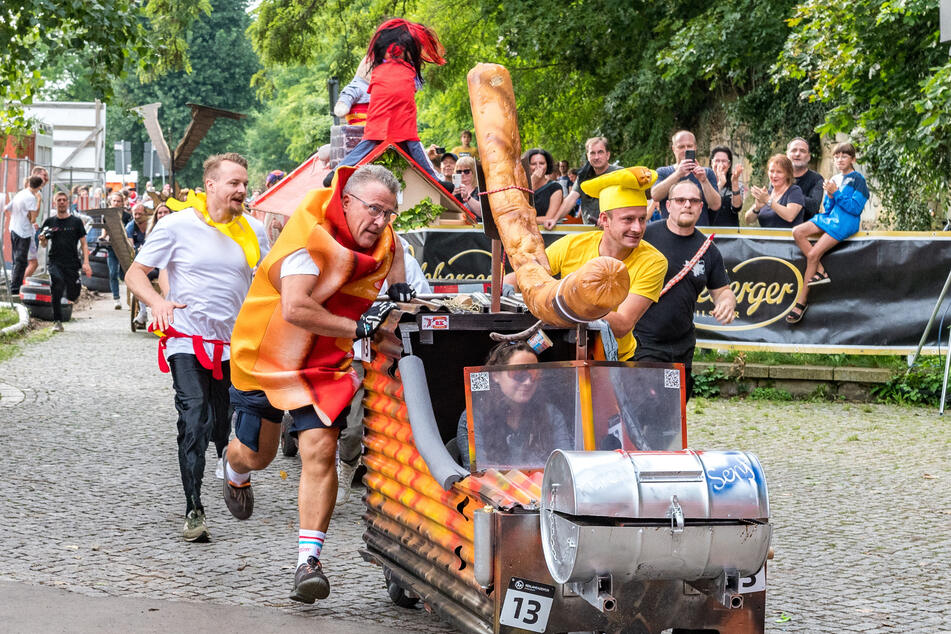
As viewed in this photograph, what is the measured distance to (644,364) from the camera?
5.05 m

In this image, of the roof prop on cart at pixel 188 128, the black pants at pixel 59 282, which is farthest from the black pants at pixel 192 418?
the black pants at pixel 59 282

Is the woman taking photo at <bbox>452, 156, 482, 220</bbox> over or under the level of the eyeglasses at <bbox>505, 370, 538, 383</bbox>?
over

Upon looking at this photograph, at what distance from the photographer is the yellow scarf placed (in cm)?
761

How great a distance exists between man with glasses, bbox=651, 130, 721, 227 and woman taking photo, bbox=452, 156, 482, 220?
232 centimetres

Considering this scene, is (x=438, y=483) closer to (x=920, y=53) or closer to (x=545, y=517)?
(x=545, y=517)

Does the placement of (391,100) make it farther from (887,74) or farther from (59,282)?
(59,282)

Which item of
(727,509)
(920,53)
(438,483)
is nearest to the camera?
(727,509)

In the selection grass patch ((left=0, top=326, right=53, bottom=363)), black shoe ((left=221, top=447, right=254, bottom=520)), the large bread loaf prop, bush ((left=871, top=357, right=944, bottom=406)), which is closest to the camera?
the large bread loaf prop

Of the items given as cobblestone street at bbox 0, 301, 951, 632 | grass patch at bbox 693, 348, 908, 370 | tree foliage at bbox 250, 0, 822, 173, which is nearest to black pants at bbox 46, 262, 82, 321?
cobblestone street at bbox 0, 301, 951, 632

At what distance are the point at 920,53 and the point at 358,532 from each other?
977cm

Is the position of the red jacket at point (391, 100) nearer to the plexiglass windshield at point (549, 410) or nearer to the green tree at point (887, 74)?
the plexiglass windshield at point (549, 410)

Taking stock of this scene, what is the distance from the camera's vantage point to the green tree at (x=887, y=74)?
539 inches

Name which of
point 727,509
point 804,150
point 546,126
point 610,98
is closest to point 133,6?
point 804,150

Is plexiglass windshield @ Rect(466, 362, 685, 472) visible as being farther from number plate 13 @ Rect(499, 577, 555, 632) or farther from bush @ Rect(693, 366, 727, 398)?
bush @ Rect(693, 366, 727, 398)
